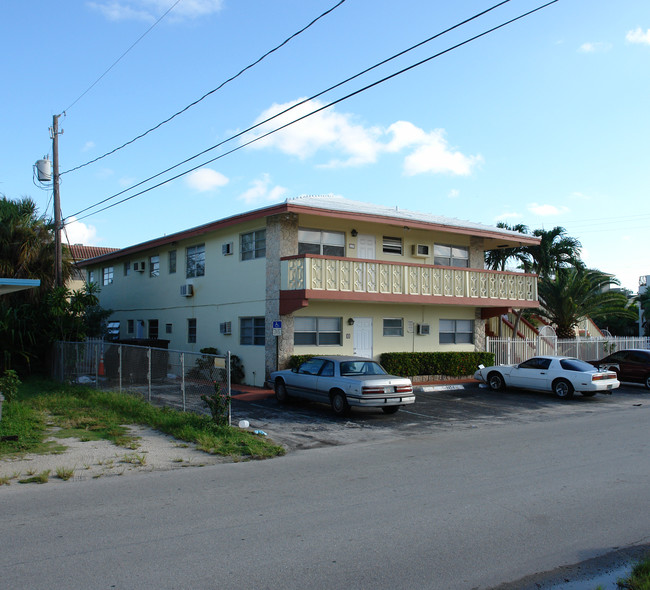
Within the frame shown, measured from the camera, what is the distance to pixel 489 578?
4992 millimetres

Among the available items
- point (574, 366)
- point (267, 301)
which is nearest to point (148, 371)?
point (267, 301)

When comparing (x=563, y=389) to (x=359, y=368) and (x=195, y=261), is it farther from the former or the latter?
(x=195, y=261)

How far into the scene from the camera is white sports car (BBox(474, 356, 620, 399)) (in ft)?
61.6

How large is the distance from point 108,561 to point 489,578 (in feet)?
10.5

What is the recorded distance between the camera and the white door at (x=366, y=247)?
21.9m

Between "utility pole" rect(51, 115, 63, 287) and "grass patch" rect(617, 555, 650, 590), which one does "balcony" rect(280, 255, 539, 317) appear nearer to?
"utility pole" rect(51, 115, 63, 287)

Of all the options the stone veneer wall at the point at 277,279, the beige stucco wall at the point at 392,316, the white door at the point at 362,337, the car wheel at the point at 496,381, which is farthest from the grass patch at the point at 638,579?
the white door at the point at 362,337

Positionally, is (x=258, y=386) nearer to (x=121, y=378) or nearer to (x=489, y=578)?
(x=121, y=378)

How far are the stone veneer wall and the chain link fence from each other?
3.75m

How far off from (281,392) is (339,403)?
2508 millimetres

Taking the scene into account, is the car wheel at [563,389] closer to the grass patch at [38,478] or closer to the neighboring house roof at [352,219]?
the neighboring house roof at [352,219]

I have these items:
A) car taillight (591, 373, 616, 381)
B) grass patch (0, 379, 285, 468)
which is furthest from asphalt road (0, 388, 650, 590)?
car taillight (591, 373, 616, 381)

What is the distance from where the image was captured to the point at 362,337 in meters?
21.9

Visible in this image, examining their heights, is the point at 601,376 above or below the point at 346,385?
below
